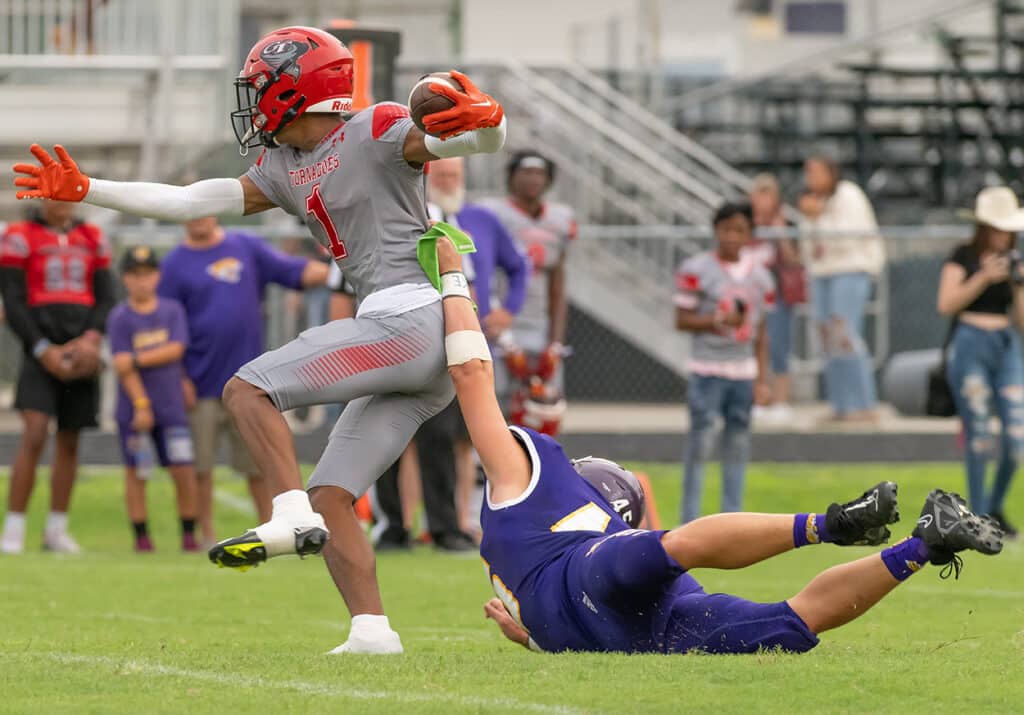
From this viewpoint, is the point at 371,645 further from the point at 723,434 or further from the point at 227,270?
the point at 723,434

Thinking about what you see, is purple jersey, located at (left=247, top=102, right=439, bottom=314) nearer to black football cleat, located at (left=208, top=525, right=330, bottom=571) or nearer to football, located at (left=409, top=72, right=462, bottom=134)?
football, located at (left=409, top=72, right=462, bottom=134)

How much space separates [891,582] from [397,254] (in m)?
2.11

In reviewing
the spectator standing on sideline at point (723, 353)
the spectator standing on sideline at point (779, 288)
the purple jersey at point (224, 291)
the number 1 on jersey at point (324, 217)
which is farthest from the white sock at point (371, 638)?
the spectator standing on sideline at point (779, 288)

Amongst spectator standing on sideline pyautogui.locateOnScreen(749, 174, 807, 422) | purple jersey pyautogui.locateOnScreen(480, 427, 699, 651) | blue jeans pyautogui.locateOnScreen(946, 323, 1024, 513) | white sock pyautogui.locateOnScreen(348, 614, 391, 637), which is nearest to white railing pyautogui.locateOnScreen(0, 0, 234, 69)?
spectator standing on sideline pyautogui.locateOnScreen(749, 174, 807, 422)

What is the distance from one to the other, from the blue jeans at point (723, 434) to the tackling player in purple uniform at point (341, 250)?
648 centimetres

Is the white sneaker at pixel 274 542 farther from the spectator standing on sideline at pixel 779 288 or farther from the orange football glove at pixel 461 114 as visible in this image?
the spectator standing on sideline at pixel 779 288

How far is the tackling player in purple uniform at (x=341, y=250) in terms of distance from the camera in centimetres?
685

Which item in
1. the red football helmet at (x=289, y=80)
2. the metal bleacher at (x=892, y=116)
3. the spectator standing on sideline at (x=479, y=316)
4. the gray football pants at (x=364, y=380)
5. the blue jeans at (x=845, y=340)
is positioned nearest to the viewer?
the gray football pants at (x=364, y=380)

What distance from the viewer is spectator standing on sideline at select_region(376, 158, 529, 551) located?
1204 cm

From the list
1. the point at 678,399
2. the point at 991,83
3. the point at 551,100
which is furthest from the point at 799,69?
the point at 678,399

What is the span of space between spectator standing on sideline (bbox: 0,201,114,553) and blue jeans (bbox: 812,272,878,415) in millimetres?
7248

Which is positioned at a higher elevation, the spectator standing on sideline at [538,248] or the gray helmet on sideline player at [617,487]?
the spectator standing on sideline at [538,248]

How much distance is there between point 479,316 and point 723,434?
2.28 metres

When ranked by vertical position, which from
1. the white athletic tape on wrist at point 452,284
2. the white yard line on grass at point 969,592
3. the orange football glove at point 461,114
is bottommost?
the white yard line on grass at point 969,592
